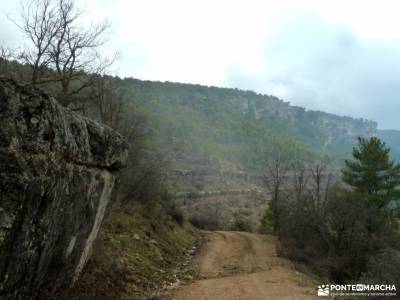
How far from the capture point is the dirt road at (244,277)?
1227cm

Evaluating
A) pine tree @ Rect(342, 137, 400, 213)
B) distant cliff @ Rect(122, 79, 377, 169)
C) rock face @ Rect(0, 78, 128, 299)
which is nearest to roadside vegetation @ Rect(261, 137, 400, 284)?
pine tree @ Rect(342, 137, 400, 213)

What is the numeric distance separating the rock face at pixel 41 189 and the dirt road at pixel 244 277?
5.07m

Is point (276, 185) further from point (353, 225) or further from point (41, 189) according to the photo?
point (41, 189)

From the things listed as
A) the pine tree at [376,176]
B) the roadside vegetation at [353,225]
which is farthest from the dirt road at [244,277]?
the pine tree at [376,176]

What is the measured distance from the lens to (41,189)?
19.5 ft

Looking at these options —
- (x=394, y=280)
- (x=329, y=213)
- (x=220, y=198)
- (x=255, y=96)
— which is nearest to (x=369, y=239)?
(x=329, y=213)

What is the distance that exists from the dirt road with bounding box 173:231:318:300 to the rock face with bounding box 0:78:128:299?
507cm

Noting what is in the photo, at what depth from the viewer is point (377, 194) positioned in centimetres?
2895

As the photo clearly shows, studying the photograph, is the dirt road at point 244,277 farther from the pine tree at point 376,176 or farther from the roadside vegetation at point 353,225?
the pine tree at point 376,176

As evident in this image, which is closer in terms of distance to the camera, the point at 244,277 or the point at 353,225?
the point at 244,277

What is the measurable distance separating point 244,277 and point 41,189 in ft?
38.4

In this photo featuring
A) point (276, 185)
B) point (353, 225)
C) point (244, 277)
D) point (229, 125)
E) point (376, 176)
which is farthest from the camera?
point (229, 125)

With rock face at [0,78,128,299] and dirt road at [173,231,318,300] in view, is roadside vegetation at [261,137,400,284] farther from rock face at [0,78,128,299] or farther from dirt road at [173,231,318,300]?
rock face at [0,78,128,299]

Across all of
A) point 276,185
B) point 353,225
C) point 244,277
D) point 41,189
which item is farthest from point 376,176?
point 41,189
